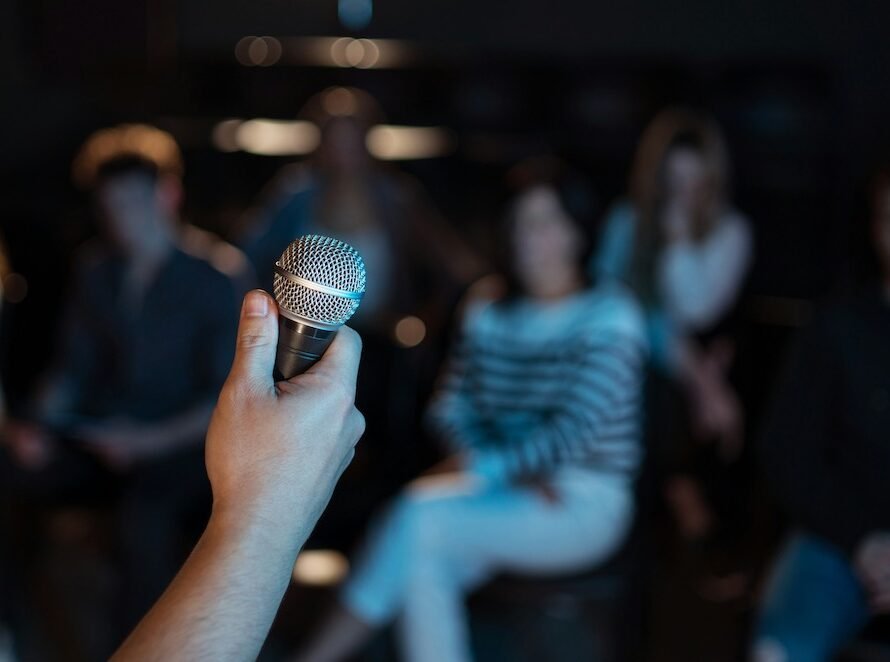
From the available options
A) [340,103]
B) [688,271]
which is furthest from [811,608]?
[340,103]

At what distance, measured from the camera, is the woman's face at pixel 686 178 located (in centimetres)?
349

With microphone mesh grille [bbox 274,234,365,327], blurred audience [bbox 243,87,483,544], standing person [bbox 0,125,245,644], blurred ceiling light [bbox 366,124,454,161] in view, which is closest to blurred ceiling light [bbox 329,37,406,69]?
blurred ceiling light [bbox 366,124,454,161]

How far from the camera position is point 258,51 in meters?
5.91

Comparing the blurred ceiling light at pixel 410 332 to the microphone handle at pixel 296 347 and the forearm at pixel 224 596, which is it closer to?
the microphone handle at pixel 296 347

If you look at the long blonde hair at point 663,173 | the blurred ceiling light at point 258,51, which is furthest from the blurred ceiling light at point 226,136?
the long blonde hair at point 663,173

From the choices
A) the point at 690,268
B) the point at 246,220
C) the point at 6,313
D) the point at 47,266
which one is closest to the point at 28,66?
the point at 246,220

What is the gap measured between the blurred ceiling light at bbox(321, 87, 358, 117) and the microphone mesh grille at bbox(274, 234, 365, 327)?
101 inches

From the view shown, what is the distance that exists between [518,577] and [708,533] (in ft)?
4.18

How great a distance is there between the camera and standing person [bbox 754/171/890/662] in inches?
79.8

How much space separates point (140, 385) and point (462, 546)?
2.93 feet

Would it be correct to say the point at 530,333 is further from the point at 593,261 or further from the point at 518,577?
the point at 518,577

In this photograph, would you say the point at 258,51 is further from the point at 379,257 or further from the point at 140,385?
the point at 140,385

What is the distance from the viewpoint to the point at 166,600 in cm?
85

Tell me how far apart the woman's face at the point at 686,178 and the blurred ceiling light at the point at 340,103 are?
97 centimetres
